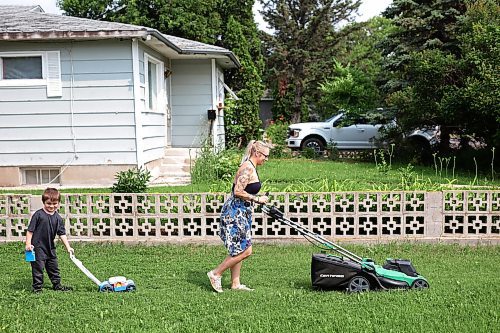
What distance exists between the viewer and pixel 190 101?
54.3ft

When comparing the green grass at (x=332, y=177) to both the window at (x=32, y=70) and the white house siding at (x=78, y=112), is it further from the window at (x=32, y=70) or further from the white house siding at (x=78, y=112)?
the window at (x=32, y=70)

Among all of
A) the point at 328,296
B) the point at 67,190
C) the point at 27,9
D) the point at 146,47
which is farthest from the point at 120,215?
the point at 27,9

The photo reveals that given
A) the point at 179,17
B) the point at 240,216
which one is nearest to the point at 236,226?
the point at 240,216

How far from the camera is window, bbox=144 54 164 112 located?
1377 cm

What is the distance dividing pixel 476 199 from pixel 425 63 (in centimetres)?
849

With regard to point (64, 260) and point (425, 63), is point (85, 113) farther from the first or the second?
point (425, 63)

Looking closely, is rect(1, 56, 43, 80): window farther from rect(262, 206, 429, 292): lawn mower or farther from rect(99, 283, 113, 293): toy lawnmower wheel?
rect(262, 206, 429, 292): lawn mower

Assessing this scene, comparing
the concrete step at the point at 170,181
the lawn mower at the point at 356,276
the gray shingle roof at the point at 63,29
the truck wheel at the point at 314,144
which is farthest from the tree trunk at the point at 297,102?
the lawn mower at the point at 356,276

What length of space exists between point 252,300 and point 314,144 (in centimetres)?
1575

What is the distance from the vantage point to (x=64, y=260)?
6.96 meters

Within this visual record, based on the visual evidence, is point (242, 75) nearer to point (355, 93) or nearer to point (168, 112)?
point (355, 93)

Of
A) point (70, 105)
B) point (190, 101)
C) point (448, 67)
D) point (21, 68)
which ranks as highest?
point (448, 67)

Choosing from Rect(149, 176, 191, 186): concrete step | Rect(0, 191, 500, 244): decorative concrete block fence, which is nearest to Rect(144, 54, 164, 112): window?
Rect(149, 176, 191, 186): concrete step

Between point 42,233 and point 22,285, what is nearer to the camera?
point 42,233
